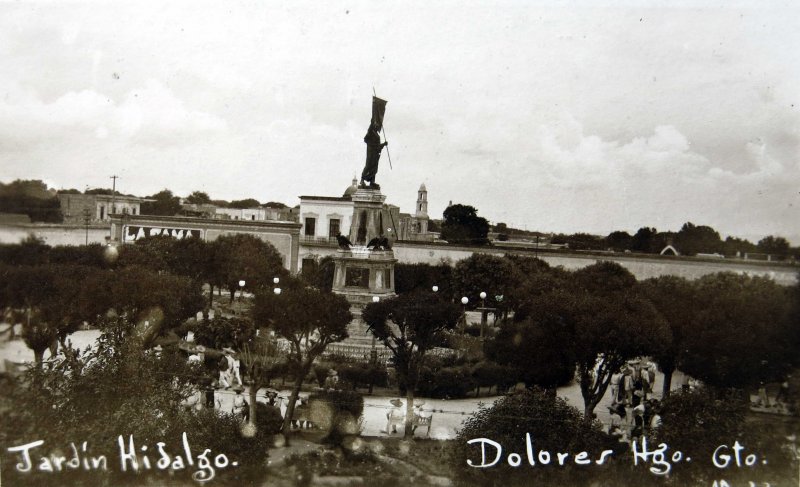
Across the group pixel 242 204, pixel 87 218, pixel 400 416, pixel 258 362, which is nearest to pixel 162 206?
pixel 87 218

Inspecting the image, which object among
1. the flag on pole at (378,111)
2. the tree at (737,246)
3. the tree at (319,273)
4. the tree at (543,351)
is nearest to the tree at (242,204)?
the tree at (319,273)

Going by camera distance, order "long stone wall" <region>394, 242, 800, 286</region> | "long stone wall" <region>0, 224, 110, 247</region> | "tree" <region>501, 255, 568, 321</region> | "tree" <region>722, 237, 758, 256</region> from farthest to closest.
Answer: "tree" <region>501, 255, 568, 321</region>, "tree" <region>722, 237, 758, 256</region>, "long stone wall" <region>394, 242, 800, 286</region>, "long stone wall" <region>0, 224, 110, 247</region>

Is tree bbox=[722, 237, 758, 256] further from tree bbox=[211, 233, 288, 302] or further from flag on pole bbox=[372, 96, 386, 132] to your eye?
tree bbox=[211, 233, 288, 302]

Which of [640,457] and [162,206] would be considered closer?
[640,457]

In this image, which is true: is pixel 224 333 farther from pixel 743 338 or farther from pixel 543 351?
pixel 743 338

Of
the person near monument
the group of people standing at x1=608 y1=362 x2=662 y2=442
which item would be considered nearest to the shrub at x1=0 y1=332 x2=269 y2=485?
the group of people standing at x1=608 y1=362 x2=662 y2=442

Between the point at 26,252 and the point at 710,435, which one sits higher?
the point at 26,252
